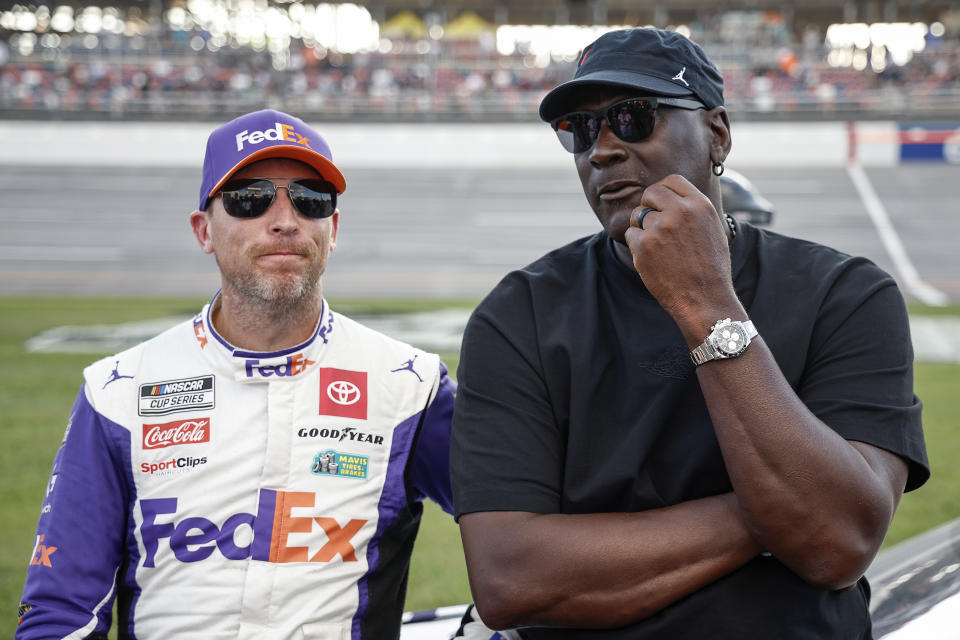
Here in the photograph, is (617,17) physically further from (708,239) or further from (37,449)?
(708,239)

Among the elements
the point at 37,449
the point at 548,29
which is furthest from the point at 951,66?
the point at 37,449

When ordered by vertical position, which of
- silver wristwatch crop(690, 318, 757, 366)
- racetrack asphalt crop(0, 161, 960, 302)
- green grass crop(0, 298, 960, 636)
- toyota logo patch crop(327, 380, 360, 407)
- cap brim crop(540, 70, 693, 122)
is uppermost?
cap brim crop(540, 70, 693, 122)

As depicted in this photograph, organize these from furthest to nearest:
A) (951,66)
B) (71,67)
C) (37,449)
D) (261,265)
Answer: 1. (71,67)
2. (951,66)
3. (37,449)
4. (261,265)

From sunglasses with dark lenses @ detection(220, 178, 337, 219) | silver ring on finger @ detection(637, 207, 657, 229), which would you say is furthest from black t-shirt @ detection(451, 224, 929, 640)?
sunglasses with dark lenses @ detection(220, 178, 337, 219)

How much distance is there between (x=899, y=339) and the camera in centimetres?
178

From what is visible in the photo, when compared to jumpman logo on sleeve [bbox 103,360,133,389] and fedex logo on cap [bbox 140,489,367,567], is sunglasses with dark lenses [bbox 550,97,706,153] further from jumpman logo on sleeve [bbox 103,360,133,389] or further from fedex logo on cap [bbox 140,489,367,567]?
jumpman logo on sleeve [bbox 103,360,133,389]

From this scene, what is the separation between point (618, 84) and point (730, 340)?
0.60m

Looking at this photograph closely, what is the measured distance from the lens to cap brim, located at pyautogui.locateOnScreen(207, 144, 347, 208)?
2.25 metres

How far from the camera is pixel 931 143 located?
29641 millimetres

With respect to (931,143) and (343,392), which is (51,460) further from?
(931,143)

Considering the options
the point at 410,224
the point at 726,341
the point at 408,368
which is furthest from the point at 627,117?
the point at 410,224

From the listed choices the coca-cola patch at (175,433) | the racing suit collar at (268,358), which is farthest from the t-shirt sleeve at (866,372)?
the coca-cola patch at (175,433)

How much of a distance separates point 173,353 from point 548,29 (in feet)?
166

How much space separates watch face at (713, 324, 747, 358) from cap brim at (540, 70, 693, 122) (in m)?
0.56
